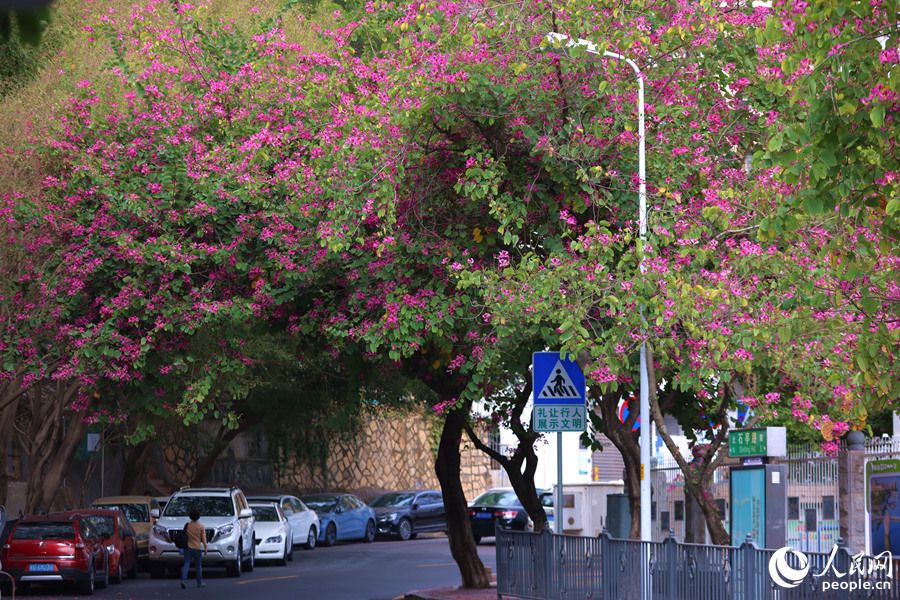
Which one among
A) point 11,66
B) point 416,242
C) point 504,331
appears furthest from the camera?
point 11,66

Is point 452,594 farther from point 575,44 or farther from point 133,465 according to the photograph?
point 133,465

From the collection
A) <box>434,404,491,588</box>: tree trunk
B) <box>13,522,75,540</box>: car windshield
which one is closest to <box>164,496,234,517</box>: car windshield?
<box>13,522,75,540</box>: car windshield

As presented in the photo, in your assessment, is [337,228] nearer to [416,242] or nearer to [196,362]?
[416,242]

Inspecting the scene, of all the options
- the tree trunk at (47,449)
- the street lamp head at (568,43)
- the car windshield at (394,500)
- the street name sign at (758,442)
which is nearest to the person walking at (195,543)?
the tree trunk at (47,449)

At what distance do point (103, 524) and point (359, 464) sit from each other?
93.7 feet

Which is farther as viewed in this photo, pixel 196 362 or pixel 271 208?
pixel 196 362

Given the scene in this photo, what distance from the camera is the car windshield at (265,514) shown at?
32.3 meters

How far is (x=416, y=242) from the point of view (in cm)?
1783

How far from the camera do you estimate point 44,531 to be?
23766 millimetres

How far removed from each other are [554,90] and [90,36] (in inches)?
347

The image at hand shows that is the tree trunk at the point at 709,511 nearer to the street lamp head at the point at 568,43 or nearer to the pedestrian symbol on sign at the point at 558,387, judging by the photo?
the pedestrian symbol on sign at the point at 558,387

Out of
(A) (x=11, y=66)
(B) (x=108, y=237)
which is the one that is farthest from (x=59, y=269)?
(A) (x=11, y=66)

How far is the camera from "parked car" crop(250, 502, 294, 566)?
1239 inches

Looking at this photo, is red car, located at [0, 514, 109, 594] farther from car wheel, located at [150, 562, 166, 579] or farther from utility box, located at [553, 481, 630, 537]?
utility box, located at [553, 481, 630, 537]
